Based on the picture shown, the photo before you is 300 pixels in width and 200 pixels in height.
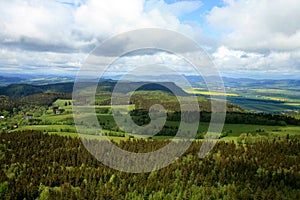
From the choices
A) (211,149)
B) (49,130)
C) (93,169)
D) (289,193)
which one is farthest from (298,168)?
(49,130)

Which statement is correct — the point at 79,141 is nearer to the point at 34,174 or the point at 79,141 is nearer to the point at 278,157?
the point at 34,174

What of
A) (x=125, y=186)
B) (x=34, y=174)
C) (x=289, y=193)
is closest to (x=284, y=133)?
(x=289, y=193)

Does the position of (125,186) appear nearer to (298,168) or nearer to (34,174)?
(34,174)

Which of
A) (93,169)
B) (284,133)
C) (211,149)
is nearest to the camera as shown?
(93,169)

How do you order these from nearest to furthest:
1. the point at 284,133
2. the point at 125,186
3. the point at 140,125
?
the point at 125,186, the point at 284,133, the point at 140,125

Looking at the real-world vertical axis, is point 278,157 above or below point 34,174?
above

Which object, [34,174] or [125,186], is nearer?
[125,186]
